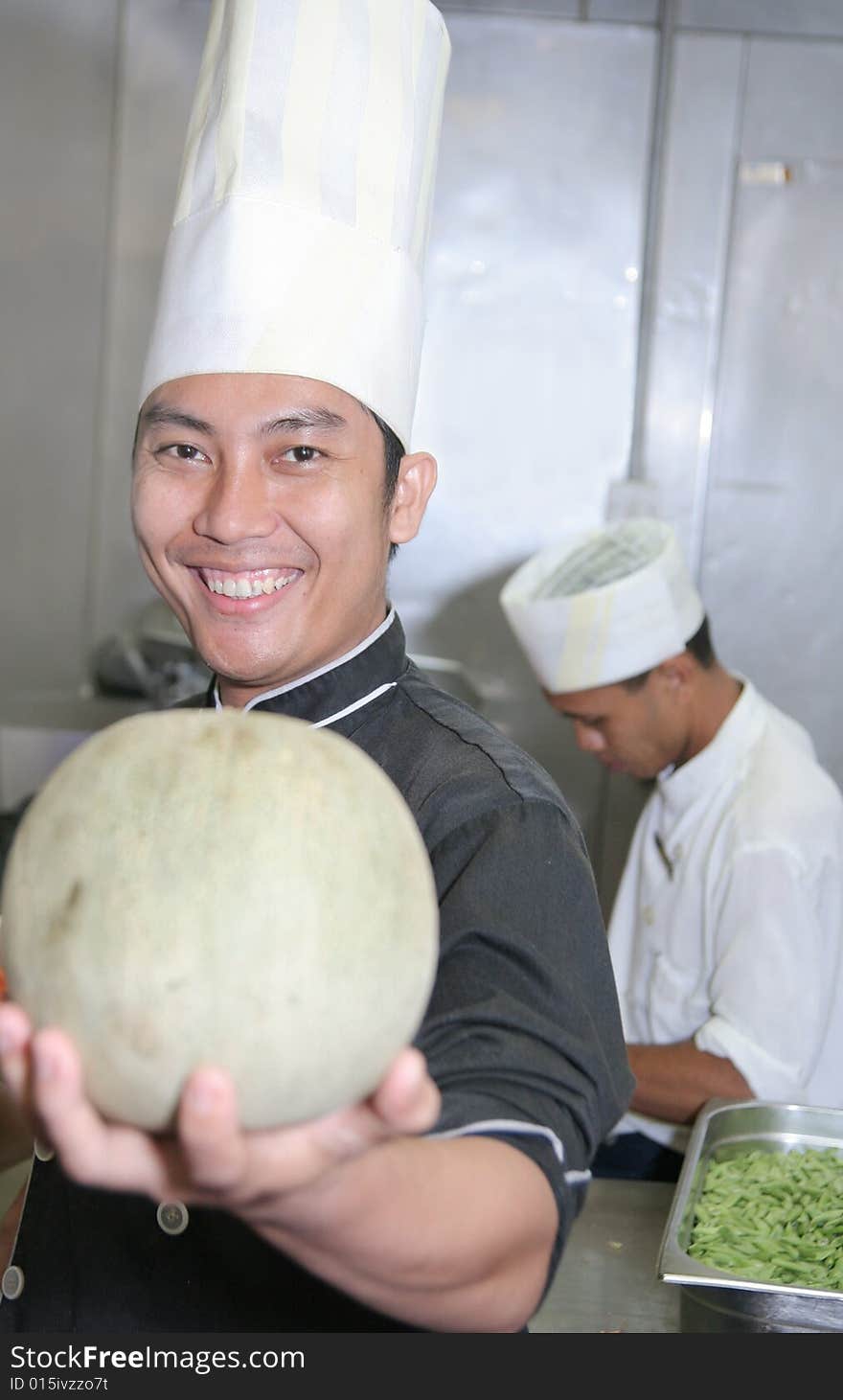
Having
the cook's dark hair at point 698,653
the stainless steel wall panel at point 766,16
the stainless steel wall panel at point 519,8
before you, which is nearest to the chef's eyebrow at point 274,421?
the cook's dark hair at point 698,653

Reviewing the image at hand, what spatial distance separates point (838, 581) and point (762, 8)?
1498 mm

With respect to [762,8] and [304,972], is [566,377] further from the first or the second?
[304,972]

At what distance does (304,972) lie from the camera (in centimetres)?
69

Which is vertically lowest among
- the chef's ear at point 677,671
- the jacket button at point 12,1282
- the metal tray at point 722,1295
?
the metal tray at point 722,1295

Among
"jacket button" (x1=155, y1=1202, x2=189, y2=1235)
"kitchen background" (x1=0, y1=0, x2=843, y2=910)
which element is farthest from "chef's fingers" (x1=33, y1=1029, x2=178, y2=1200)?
"kitchen background" (x1=0, y1=0, x2=843, y2=910)

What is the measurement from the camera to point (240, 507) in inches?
48.2

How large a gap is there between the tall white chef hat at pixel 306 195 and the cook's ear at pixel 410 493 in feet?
0.13

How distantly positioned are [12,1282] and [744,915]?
4.90 ft

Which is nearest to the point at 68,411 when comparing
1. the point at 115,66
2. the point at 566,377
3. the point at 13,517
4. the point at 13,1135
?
the point at 13,517

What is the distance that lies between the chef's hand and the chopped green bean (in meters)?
0.99

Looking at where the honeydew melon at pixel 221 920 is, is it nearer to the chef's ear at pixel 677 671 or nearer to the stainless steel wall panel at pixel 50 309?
the chef's ear at pixel 677 671

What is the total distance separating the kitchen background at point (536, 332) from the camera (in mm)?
3713

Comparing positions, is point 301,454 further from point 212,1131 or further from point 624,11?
point 624,11

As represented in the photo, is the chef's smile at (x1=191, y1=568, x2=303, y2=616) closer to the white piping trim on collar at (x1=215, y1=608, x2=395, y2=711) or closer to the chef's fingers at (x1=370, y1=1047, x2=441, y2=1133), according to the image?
the white piping trim on collar at (x1=215, y1=608, x2=395, y2=711)
